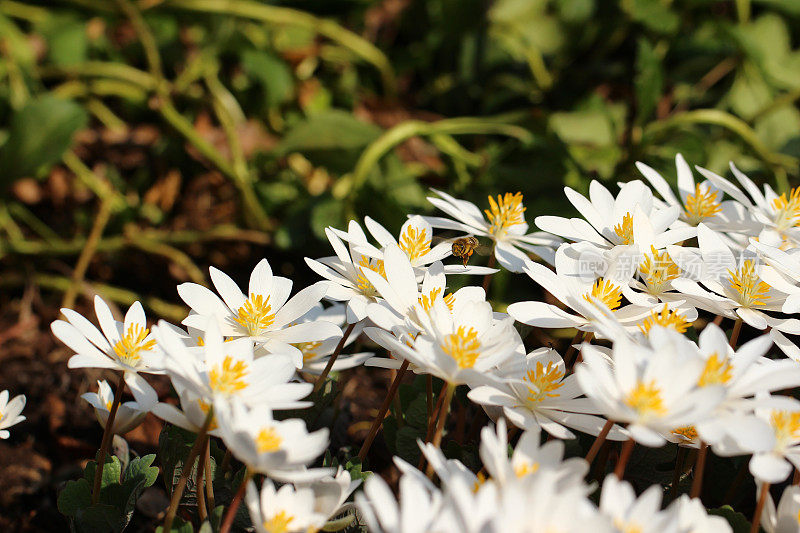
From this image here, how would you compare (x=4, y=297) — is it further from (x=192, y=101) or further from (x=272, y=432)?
(x=272, y=432)

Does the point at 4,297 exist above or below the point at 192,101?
below

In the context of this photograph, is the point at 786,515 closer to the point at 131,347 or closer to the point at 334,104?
the point at 131,347

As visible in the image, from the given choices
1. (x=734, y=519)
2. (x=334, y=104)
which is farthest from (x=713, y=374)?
(x=334, y=104)

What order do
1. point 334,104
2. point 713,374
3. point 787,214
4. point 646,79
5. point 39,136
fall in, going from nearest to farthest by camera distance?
point 713,374, point 787,214, point 646,79, point 39,136, point 334,104

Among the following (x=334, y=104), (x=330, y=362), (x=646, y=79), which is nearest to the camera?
(x=330, y=362)

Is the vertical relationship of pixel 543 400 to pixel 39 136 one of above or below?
below

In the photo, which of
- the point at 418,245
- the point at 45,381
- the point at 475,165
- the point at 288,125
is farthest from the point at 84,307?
the point at 418,245
